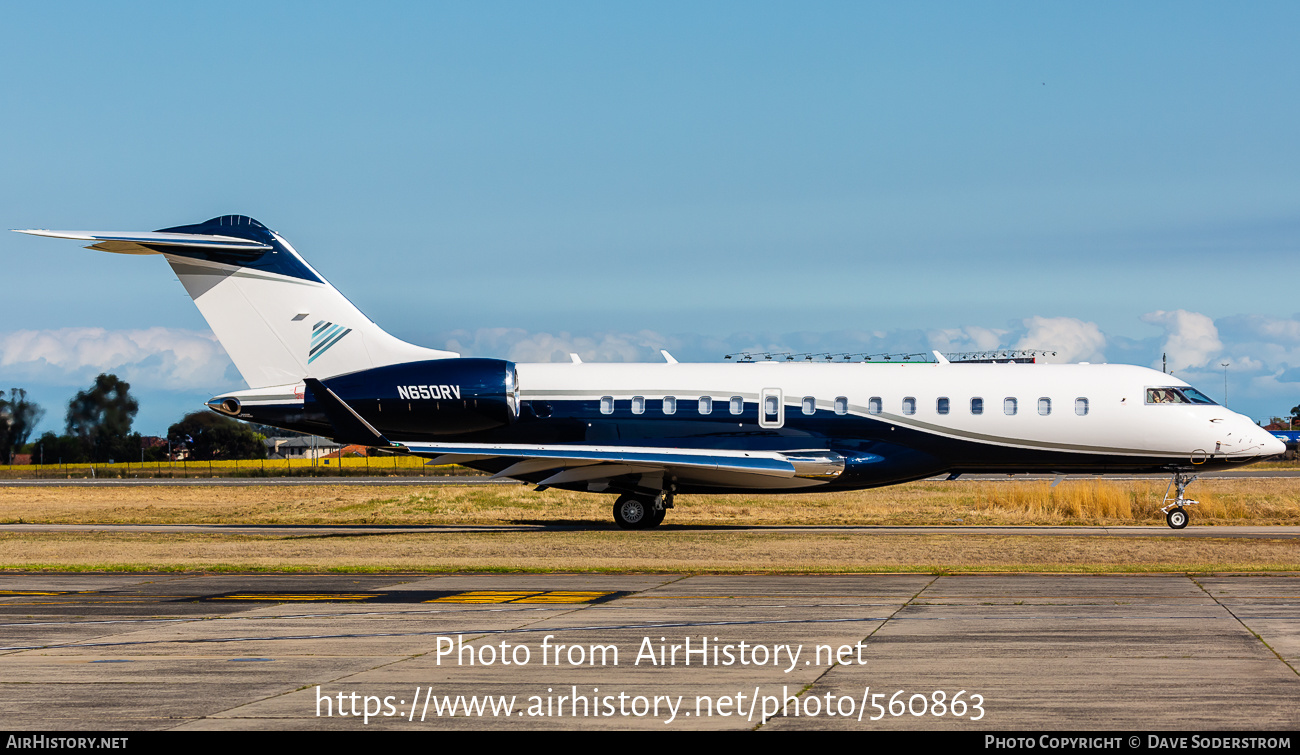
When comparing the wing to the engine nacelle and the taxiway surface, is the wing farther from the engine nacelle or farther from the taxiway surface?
the taxiway surface

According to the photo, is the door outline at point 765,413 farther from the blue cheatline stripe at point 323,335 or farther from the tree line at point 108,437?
the tree line at point 108,437

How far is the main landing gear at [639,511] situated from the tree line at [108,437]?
102m

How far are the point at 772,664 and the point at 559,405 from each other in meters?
18.6

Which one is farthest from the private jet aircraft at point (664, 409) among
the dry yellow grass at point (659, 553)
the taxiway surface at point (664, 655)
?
the taxiway surface at point (664, 655)

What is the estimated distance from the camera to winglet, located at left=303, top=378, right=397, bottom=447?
26.2 metres

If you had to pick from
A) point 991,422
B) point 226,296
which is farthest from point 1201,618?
point 226,296

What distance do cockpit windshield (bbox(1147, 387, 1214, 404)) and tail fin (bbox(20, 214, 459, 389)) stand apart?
16.9m

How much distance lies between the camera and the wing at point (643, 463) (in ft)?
87.0

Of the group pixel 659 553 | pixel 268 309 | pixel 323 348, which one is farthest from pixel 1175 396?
pixel 268 309

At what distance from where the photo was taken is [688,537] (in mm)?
24859

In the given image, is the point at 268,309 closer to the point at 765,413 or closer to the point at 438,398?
the point at 438,398

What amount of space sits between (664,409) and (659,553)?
720 cm

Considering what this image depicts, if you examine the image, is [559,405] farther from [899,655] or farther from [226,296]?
[899,655]

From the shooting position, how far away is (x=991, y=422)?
27484 mm
